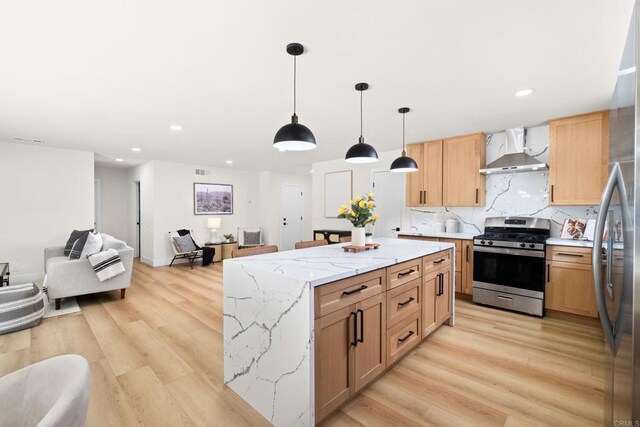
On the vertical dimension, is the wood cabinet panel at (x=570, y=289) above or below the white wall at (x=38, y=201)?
below

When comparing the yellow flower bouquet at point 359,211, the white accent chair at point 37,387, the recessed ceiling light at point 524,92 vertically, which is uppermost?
the recessed ceiling light at point 524,92

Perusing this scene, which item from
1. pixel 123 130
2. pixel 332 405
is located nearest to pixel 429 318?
pixel 332 405

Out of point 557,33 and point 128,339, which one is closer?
point 557,33

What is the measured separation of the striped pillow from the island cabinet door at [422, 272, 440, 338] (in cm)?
399

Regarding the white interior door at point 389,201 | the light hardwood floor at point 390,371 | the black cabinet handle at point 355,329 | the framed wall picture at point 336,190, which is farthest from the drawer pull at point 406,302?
the framed wall picture at point 336,190

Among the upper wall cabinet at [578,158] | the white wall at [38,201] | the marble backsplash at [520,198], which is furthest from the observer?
the white wall at [38,201]

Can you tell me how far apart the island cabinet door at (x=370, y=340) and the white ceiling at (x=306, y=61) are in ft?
5.94

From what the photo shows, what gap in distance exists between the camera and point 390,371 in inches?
91.8

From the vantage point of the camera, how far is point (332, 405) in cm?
173

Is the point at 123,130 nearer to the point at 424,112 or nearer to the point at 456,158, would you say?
the point at 424,112

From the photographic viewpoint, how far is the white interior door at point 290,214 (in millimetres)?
8562

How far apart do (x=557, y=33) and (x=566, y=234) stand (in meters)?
2.74

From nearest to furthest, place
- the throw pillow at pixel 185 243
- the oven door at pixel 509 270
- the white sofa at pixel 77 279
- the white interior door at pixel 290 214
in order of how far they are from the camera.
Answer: the oven door at pixel 509 270 → the white sofa at pixel 77 279 → the throw pillow at pixel 185 243 → the white interior door at pixel 290 214

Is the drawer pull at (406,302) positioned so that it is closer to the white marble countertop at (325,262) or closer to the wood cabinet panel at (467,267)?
the white marble countertop at (325,262)
